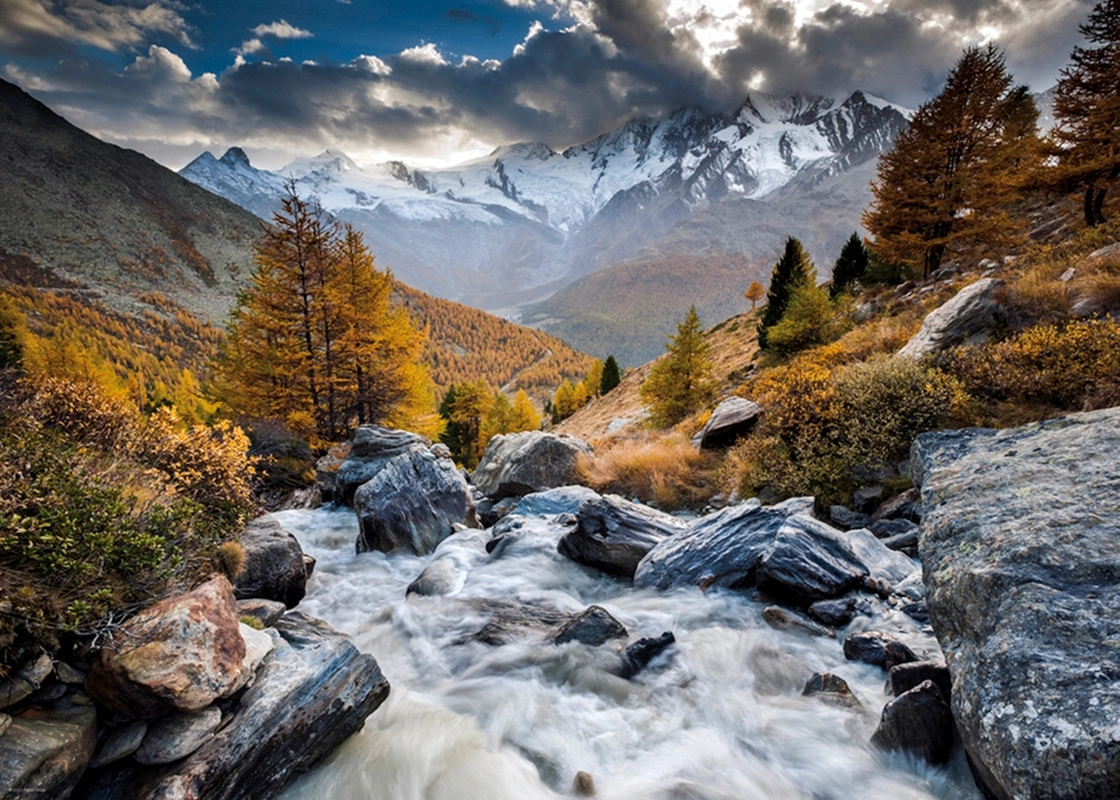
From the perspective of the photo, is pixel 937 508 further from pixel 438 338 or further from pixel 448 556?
pixel 438 338

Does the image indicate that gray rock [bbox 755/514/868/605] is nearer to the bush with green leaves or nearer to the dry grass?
the dry grass

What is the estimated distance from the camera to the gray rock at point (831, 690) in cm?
507

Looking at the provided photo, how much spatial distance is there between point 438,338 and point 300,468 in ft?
564

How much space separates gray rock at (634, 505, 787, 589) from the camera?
741cm

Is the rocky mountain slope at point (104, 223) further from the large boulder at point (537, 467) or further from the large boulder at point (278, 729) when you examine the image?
the large boulder at point (278, 729)

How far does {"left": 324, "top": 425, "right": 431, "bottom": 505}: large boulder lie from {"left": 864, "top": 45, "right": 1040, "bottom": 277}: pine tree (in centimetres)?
2566

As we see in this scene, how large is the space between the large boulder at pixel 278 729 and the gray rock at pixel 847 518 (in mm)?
8027

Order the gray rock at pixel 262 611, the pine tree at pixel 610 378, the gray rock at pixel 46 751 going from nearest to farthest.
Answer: the gray rock at pixel 46 751, the gray rock at pixel 262 611, the pine tree at pixel 610 378

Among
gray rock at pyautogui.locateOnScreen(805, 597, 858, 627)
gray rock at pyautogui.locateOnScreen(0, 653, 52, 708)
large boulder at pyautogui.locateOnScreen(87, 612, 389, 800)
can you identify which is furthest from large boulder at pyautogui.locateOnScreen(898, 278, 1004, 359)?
gray rock at pyautogui.locateOnScreen(0, 653, 52, 708)

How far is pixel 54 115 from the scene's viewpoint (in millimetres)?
186250

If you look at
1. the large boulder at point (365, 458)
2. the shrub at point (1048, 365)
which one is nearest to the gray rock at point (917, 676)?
the shrub at point (1048, 365)

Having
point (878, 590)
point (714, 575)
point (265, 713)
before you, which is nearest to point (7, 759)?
point (265, 713)

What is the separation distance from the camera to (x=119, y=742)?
374cm

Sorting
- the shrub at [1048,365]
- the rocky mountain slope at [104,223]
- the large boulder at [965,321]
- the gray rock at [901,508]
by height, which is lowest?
the gray rock at [901,508]
